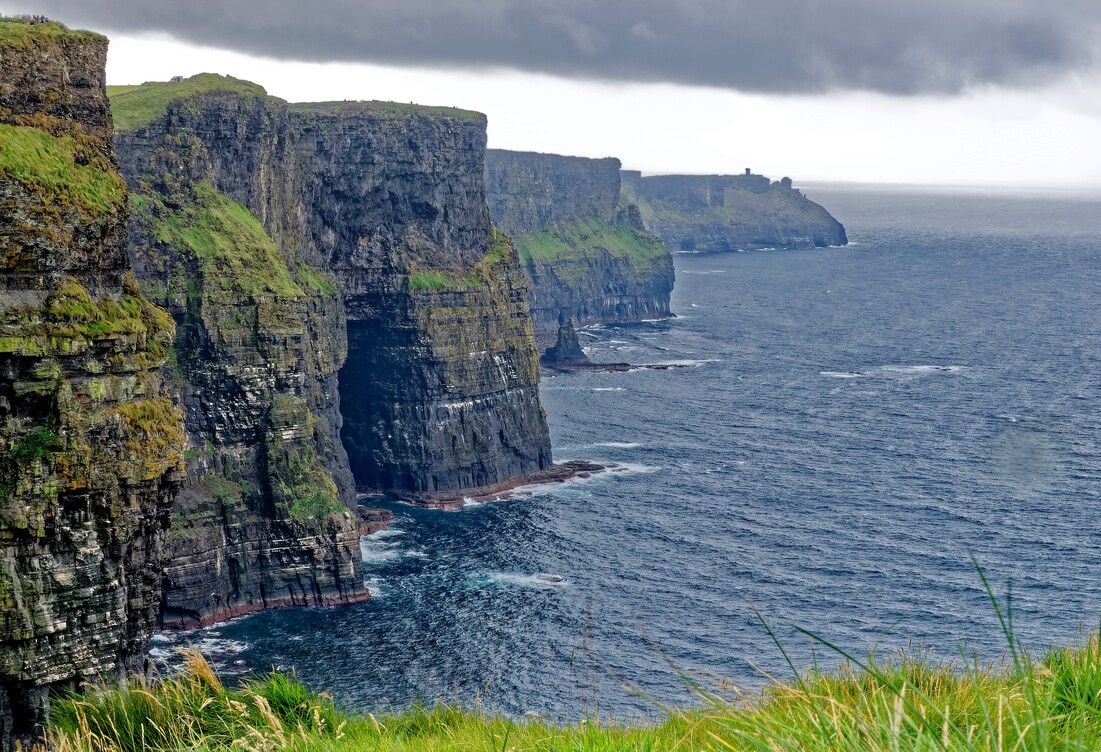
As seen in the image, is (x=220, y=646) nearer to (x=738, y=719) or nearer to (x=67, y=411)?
(x=67, y=411)

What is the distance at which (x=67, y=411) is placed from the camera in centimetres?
5003

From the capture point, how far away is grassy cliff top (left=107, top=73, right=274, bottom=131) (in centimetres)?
9300

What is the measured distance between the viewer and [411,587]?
9206cm

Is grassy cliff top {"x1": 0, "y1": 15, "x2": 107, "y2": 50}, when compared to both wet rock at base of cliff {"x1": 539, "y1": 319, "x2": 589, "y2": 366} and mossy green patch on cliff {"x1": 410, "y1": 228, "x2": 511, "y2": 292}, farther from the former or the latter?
wet rock at base of cliff {"x1": 539, "y1": 319, "x2": 589, "y2": 366}

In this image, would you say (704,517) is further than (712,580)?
Yes

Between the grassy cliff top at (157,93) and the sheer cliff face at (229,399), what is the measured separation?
0.34 metres

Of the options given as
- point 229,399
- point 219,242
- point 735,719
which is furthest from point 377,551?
point 735,719

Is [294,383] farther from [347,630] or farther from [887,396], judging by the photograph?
[887,396]

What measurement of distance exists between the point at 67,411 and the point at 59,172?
9.83m

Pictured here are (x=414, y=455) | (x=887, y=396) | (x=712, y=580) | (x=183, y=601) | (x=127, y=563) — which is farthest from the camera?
(x=887, y=396)

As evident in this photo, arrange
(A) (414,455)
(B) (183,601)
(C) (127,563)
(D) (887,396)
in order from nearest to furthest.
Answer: (C) (127,563), (B) (183,601), (A) (414,455), (D) (887,396)

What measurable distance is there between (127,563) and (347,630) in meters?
32.7

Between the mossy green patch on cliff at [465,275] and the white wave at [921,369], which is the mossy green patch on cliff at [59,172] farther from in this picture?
the white wave at [921,369]

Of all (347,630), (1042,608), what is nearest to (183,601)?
(347,630)
